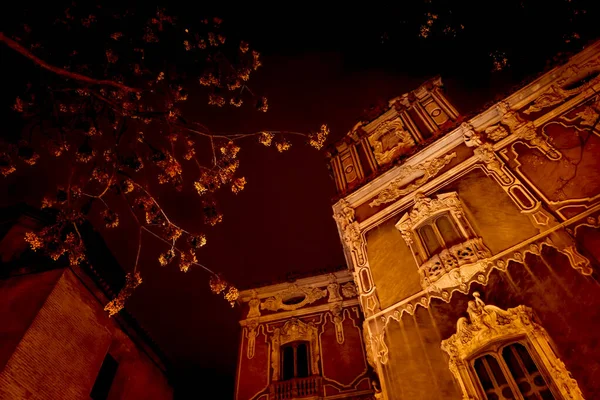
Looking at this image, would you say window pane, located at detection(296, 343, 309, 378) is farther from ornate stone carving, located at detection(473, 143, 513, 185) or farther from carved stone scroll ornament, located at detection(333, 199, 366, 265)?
ornate stone carving, located at detection(473, 143, 513, 185)

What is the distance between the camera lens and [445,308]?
849 cm

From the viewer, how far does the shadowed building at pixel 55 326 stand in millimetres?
10594

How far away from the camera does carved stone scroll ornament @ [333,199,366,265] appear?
458 inches

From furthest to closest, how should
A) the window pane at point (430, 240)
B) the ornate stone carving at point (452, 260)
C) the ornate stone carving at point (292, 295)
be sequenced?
1. the ornate stone carving at point (292, 295)
2. the window pane at point (430, 240)
3. the ornate stone carving at point (452, 260)

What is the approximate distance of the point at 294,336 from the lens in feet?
50.3

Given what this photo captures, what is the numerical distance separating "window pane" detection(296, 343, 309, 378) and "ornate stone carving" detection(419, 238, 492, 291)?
299 inches

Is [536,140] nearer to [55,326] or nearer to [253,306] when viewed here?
[253,306]

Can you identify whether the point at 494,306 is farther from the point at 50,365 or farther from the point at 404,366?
the point at 50,365

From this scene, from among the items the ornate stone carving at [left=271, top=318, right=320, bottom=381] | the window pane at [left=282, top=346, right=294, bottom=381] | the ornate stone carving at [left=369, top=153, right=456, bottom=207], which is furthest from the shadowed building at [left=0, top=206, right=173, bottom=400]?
the ornate stone carving at [left=369, top=153, right=456, bottom=207]

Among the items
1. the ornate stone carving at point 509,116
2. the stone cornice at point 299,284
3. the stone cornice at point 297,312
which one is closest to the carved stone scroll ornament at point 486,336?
the ornate stone carving at point 509,116

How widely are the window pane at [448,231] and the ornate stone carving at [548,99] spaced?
13.7 ft

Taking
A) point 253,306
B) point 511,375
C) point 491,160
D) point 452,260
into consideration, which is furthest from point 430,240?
point 253,306

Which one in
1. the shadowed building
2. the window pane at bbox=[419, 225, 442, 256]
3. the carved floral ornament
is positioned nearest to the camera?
the carved floral ornament

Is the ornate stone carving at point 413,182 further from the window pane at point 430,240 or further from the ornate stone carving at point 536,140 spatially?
the ornate stone carving at point 536,140
